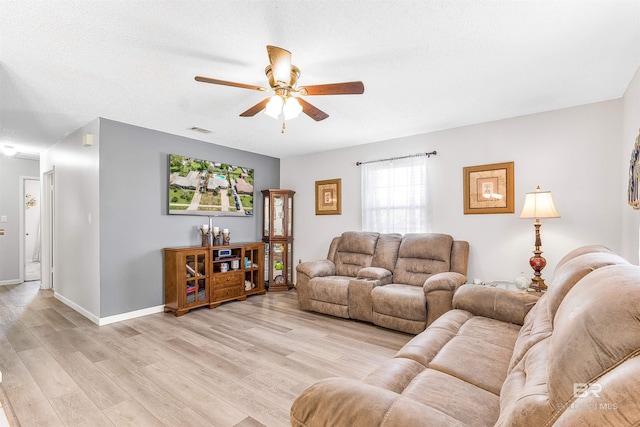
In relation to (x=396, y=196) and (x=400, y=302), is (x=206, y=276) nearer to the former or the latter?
(x=400, y=302)

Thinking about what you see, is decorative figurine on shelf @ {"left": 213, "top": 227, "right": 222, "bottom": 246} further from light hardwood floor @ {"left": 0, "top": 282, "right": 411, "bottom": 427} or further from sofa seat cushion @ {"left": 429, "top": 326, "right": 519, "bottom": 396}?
sofa seat cushion @ {"left": 429, "top": 326, "right": 519, "bottom": 396}

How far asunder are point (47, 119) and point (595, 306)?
16.5 ft

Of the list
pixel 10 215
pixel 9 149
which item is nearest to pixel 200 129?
pixel 9 149

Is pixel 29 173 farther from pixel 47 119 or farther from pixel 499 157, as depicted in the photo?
pixel 499 157

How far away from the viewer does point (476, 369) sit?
1549 millimetres

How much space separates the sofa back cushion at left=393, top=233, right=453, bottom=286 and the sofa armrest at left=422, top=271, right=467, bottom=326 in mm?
559

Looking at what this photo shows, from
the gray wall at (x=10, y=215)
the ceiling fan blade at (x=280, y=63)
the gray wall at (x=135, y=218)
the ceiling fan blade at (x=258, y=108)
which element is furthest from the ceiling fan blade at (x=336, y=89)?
the gray wall at (x=10, y=215)

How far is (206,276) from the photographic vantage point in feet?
13.5

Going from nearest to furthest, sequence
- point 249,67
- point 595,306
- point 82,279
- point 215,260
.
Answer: point 595,306 → point 249,67 → point 82,279 → point 215,260

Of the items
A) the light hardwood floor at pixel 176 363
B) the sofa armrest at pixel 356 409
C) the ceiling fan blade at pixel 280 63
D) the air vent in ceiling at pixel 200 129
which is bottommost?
the light hardwood floor at pixel 176 363

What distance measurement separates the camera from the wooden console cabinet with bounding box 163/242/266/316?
3.88 meters

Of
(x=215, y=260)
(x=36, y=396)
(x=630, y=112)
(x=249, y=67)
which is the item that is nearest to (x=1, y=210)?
(x=215, y=260)

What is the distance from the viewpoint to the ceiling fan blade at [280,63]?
1.80 metres

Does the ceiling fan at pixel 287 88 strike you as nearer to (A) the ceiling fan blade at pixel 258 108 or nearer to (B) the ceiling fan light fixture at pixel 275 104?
(B) the ceiling fan light fixture at pixel 275 104
